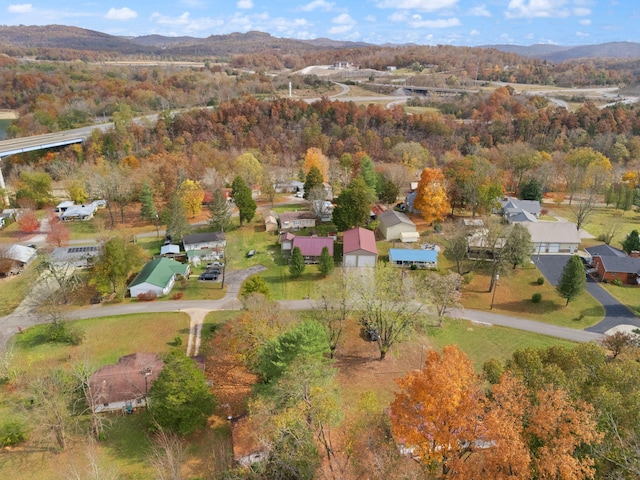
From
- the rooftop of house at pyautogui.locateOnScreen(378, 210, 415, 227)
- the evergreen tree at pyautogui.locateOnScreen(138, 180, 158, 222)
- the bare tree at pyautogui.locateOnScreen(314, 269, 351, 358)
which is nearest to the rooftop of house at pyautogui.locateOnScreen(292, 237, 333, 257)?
the rooftop of house at pyautogui.locateOnScreen(378, 210, 415, 227)

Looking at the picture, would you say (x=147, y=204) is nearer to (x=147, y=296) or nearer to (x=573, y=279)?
(x=147, y=296)

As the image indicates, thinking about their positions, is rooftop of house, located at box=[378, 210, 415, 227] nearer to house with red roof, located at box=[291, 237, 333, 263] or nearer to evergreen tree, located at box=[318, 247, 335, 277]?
house with red roof, located at box=[291, 237, 333, 263]

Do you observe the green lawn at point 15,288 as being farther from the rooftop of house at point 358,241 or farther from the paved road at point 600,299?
the paved road at point 600,299

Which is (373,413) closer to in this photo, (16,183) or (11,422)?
(11,422)

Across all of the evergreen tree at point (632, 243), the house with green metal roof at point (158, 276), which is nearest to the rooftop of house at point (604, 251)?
the evergreen tree at point (632, 243)

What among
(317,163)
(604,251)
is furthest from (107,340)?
(604,251)

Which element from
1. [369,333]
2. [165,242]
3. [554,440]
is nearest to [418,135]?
[165,242]
